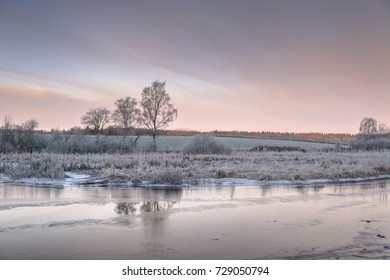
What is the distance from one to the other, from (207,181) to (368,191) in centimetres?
687

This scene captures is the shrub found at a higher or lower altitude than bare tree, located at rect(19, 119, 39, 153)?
lower

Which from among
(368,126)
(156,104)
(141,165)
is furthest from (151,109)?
(368,126)

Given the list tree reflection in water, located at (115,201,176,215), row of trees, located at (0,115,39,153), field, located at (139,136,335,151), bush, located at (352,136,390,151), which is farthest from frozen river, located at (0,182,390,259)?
bush, located at (352,136,390,151)

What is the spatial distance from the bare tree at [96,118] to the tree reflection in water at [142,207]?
53.9 meters

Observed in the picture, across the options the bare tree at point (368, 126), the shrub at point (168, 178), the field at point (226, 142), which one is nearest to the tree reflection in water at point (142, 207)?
the shrub at point (168, 178)

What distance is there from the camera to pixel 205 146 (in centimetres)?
4262

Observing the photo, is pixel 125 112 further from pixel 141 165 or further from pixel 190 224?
pixel 190 224

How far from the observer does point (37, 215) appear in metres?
11.1

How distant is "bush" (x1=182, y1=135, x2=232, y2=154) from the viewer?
1652 inches

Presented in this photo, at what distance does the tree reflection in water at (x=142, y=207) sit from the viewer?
39.0 feet

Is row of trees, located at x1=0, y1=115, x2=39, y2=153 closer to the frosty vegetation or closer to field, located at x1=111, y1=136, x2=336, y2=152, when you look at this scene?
the frosty vegetation

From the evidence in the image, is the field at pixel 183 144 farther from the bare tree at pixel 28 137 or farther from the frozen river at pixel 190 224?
the frozen river at pixel 190 224

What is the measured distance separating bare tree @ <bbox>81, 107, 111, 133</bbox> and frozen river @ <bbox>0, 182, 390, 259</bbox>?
50.2 m

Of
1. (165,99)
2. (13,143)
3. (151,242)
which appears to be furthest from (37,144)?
(151,242)
